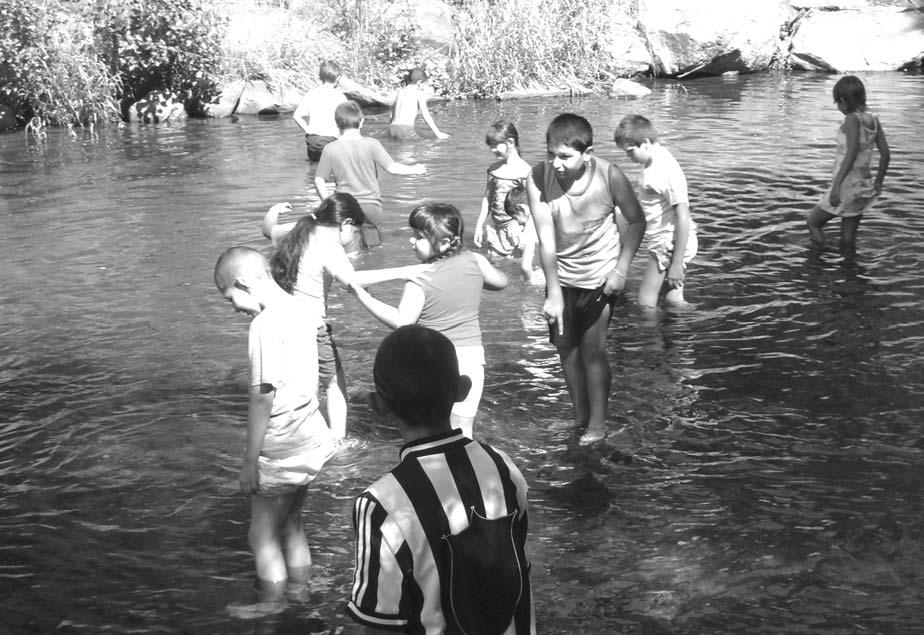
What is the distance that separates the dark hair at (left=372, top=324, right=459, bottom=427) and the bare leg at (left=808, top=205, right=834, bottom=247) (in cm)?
810

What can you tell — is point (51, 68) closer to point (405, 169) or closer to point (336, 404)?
point (405, 169)

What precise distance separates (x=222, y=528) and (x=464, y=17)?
1918 centimetres

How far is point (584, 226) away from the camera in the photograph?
18.6 feet

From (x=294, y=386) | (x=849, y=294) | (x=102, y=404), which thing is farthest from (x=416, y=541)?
(x=849, y=294)

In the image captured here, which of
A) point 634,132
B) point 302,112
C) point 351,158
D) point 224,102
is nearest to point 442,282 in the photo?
point 634,132

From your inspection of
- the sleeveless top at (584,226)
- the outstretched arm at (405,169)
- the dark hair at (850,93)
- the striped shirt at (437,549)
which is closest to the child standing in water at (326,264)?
the sleeveless top at (584,226)

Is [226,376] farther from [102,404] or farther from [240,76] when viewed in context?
[240,76]

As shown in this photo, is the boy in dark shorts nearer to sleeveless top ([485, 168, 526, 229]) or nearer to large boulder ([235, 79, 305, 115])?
sleeveless top ([485, 168, 526, 229])

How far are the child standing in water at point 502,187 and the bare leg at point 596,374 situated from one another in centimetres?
333

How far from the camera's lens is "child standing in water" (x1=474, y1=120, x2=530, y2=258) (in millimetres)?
8945

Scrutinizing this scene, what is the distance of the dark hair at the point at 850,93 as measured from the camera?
9.02 m

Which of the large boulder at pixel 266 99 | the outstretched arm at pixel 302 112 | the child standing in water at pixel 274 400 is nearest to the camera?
the child standing in water at pixel 274 400

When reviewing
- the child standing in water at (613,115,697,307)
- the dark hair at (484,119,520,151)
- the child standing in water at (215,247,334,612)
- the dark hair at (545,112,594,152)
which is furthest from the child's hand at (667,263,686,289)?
the child standing in water at (215,247,334,612)

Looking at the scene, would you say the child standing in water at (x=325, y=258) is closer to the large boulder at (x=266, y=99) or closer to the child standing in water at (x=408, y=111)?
the child standing in water at (x=408, y=111)
